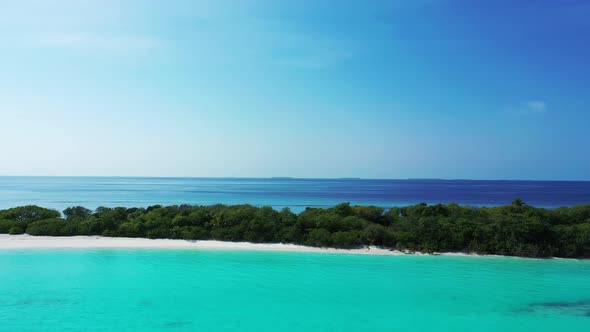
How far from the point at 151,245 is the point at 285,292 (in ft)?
32.8

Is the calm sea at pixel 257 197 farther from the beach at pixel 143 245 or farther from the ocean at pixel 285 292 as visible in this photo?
the ocean at pixel 285 292

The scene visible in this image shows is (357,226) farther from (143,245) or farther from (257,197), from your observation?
(257,197)

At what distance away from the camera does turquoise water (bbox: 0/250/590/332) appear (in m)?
10.2

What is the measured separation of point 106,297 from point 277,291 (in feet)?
17.4

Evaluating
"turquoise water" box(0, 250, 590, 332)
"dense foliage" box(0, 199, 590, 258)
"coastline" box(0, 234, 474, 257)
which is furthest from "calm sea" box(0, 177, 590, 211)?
"turquoise water" box(0, 250, 590, 332)

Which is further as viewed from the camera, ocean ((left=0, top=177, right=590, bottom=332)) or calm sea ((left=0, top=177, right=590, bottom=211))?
calm sea ((left=0, top=177, right=590, bottom=211))

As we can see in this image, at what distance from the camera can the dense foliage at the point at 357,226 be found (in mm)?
18641

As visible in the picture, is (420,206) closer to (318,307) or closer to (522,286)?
(522,286)

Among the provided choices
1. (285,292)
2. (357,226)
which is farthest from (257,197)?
(285,292)

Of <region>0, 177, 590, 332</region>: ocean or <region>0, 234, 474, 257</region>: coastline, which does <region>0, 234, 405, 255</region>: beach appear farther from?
<region>0, 177, 590, 332</region>: ocean

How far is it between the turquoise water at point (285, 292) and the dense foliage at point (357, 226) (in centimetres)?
137

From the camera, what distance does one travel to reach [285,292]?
12766 mm

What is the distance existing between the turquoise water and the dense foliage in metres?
1.37

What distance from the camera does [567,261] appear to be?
17.6 metres
